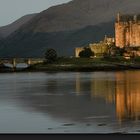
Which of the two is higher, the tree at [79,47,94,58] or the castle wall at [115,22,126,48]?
the castle wall at [115,22,126,48]

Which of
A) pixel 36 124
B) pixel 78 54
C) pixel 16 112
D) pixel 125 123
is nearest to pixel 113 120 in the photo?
pixel 125 123

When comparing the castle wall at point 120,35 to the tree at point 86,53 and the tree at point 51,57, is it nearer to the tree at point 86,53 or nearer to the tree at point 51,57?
the tree at point 86,53

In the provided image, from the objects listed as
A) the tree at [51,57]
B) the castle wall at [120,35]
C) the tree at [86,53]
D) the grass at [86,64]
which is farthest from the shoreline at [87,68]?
the castle wall at [120,35]

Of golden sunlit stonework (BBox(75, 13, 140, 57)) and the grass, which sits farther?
golden sunlit stonework (BBox(75, 13, 140, 57))

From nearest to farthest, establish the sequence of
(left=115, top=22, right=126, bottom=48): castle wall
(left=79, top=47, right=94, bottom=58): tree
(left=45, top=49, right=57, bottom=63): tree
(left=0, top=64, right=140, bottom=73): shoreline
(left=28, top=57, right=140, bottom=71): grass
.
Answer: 1. (left=0, top=64, right=140, bottom=73): shoreline
2. (left=28, top=57, right=140, bottom=71): grass
3. (left=45, top=49, right=57, bottom=63): tree
4. (left=79, top=47, right=94, bottom=58): tree
5. (left=115, top=22, right=126, bottom=48): castle wall

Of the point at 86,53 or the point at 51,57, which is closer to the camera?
the point at 51,57

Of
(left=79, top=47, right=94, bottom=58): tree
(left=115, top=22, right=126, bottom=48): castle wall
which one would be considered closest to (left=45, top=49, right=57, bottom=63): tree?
(left=79, top=47, right=94, bottom=58): tree

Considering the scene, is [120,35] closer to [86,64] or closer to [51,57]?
Answer: [51,57]

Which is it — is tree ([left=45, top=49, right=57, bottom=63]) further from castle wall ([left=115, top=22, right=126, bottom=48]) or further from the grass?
castle wall ([left=115, top=22, right=126, bottom=48])

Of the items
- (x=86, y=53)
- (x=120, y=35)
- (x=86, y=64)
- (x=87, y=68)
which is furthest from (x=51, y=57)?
(x=120, y=35)

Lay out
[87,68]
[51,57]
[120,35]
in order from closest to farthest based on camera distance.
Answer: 1. [87,68]
2. [51,57]
3. [120,35]

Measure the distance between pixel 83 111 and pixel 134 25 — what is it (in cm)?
8392

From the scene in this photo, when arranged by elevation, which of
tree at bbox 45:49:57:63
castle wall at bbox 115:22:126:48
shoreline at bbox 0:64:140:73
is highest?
castle wall at bbox 115:22:126:48

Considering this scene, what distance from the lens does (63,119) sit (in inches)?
537
